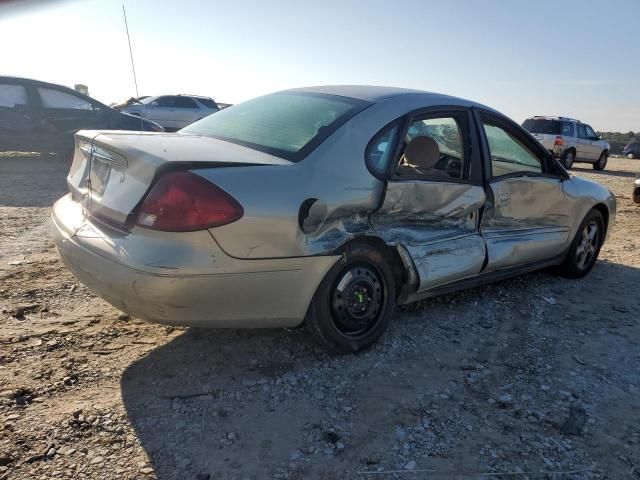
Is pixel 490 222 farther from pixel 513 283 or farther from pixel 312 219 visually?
pixel 312 219

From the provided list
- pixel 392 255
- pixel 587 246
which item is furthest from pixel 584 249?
pixel 392 255

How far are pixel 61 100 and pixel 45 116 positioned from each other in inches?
18.7

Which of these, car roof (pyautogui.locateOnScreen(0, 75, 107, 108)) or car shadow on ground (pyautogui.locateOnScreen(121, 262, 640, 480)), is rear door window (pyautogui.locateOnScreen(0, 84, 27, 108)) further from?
car shadow on ground (pyautogui.locateOnScreen(121, 262, 640, 480))

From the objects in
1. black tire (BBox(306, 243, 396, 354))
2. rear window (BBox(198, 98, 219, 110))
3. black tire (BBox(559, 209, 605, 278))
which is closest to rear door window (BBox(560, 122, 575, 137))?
rear window (BBox(198, 98, 219, 110))

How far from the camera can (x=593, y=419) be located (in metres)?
2.73

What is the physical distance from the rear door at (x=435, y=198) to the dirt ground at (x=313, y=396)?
0.52 meters

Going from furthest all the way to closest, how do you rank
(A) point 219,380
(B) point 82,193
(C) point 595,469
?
1. (B) point 82,193
2. (A) point 219,380
3. (C) point 595,469

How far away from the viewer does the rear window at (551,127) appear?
728 inches

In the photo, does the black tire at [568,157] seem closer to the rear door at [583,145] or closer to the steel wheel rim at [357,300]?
the rear door at [583,145]

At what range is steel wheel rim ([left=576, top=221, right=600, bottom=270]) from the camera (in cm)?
499

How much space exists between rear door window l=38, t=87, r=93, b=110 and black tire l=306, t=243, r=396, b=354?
10.3 m

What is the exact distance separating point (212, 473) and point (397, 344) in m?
1.61

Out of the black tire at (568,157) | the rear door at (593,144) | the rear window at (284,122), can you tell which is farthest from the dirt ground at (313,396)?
the rear door at (593,144)

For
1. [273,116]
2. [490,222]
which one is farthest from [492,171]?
[273,116]
